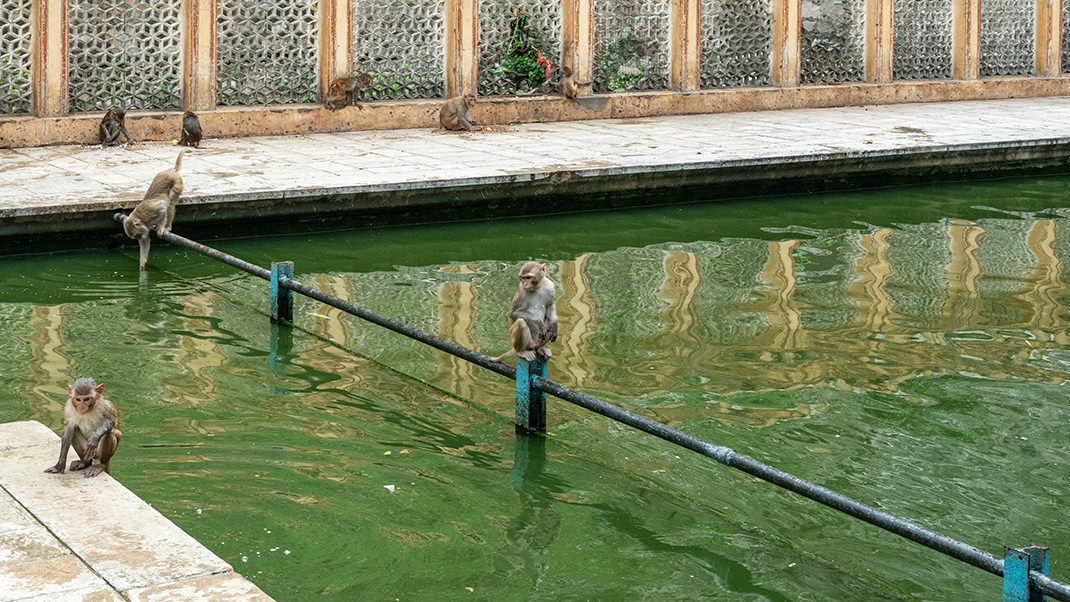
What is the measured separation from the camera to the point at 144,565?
14.7 ft

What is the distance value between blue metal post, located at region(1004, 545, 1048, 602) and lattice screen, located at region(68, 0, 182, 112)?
10741 mm

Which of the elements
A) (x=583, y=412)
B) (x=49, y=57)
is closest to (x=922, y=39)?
(x=49, y=57)

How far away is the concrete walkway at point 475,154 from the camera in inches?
418

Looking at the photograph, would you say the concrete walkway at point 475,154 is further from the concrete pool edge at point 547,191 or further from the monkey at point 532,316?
the monkey at point 532,316

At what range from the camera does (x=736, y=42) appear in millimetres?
16906

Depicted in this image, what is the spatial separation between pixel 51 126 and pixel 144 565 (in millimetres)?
9178

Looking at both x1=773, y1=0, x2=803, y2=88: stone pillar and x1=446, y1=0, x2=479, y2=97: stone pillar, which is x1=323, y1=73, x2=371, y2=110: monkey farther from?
x1=773, y1=0, x2=803, y2=88: stone pillar

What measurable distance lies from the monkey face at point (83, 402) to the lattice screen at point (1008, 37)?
52.0 feet

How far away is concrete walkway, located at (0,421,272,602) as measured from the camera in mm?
4277

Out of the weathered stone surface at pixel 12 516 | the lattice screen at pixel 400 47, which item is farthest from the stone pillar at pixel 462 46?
the weathered stone surface at pixel 12 516

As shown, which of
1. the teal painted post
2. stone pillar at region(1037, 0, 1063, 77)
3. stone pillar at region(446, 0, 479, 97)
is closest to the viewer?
the teal painted post

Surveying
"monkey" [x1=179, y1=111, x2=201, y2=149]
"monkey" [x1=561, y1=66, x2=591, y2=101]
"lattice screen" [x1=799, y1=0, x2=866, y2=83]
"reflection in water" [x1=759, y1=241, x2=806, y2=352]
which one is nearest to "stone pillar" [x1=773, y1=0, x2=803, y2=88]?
"lattice screen" [x1=799, y1=0, x2=866, y2=83]

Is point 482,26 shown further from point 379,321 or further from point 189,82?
point 379,321

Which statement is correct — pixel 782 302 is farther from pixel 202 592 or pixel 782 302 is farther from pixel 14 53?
pixel 14 53
